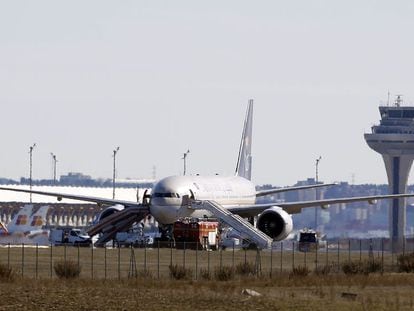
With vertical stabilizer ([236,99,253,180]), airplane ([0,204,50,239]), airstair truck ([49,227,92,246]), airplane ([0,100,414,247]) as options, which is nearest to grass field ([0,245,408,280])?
airplane ([0,100,414,247])

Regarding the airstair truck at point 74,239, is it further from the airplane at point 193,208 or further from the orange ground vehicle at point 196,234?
the orange ground vehicle at point 196,234

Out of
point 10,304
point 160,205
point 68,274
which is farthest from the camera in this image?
point 160,205

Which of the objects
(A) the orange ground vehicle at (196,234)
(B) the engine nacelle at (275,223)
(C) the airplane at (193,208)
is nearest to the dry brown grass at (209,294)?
(A) the orange ground vehicle at (196,234)

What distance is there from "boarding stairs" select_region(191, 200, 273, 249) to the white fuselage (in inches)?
29.4

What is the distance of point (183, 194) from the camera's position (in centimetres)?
10656

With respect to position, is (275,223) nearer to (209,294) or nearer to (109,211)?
(109,211)

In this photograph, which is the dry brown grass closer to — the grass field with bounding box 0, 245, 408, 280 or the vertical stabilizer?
the grass field with bounding box 0, 245, 408, 280

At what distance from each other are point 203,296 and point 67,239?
6185 cm

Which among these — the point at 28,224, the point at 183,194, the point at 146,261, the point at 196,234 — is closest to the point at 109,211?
the point at 183,194

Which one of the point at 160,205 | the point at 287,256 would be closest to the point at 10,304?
the point at 287,256

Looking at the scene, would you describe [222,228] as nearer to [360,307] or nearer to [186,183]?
[186,183]

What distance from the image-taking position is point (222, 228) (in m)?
108

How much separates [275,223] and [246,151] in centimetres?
2642

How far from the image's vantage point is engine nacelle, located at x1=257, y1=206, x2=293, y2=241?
107188mm
